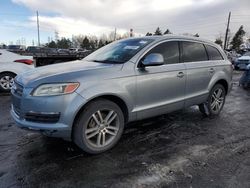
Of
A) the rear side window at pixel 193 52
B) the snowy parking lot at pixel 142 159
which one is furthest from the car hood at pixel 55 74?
the rear side window at pixel 193 52

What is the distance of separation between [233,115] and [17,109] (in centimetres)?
465

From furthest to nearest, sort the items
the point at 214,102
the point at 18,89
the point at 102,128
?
the point at 214,102 < the point at 102,128 < the point at 18,89

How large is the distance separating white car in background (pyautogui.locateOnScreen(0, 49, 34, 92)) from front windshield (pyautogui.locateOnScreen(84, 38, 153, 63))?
4.32m

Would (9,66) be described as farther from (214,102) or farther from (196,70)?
(214,102)

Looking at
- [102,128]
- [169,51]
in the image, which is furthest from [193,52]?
[102,128]

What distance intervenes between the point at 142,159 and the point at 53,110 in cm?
138

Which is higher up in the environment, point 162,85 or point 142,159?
point 162,85

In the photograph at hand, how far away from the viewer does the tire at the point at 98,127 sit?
341 centimetres

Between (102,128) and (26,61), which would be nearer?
(102,128)

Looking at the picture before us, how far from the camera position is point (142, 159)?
348 centimetres

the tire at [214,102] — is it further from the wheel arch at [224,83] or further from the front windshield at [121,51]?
the front windshield at [121,51]

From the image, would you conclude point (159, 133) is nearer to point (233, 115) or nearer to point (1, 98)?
point (233, 115)

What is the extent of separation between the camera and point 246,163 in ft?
11.2

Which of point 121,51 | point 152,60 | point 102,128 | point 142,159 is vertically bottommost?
point 142,159
